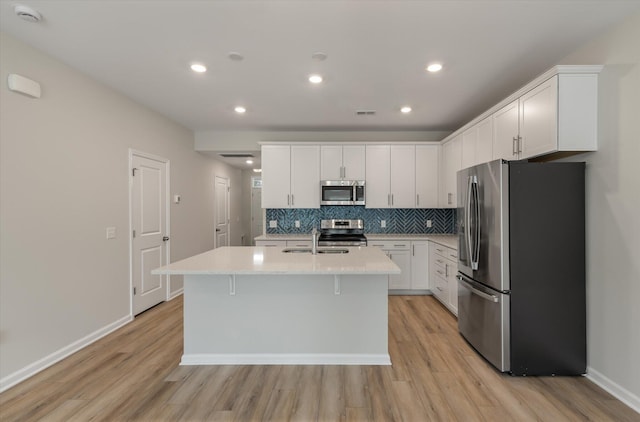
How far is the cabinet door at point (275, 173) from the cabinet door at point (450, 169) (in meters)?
2.44

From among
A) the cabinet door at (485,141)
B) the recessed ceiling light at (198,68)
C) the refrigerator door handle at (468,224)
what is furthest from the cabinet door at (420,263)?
the recessed ceiling light at (198,68)

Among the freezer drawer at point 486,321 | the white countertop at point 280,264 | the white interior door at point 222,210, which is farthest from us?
the white interior door at point 222,210

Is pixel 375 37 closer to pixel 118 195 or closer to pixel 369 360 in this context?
pixel 369 360

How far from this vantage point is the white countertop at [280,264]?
221cm

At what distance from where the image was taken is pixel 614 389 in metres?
2.20

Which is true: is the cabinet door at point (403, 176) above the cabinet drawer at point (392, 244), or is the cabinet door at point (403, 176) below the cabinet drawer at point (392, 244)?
above

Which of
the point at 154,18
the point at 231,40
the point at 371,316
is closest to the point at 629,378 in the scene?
the point at 371,316

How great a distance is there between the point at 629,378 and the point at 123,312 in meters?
4.66

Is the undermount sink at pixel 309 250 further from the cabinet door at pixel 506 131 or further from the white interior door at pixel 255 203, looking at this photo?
the white interior door at pixel 255 203

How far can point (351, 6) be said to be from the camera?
199 cm

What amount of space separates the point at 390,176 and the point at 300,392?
11.5 ft

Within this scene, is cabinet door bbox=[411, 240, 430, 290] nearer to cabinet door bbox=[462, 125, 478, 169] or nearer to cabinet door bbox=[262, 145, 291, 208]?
cabinet door bbox=[462, 125, 478, 169]

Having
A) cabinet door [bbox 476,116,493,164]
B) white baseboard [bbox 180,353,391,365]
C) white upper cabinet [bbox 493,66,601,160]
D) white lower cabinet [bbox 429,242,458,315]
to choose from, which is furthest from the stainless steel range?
white upper cabinet [bbox 493,66,601,160]

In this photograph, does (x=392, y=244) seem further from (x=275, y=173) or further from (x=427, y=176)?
(x=275, y=173)
